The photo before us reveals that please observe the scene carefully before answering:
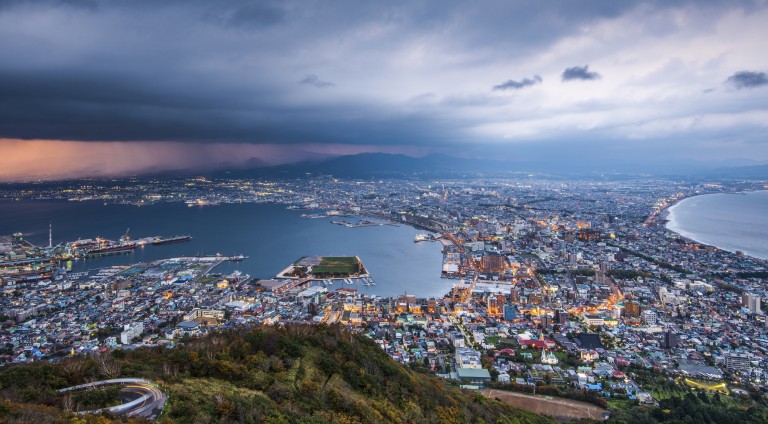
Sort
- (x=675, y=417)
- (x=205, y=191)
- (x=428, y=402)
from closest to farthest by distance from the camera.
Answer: (x=428, y=402) → (x=675, y=417) → (x=205, y=191)

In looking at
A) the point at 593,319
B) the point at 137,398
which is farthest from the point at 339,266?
the point at 137,398

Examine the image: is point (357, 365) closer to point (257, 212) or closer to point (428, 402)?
point (428, 402)

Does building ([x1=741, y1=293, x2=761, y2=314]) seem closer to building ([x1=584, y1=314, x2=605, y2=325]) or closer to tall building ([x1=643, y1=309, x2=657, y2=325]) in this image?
tall building ([x1=643, y1=309, x2=657, y2=325])

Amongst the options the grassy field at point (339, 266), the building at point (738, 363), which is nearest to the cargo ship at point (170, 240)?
the grassy field at point (339, 266)

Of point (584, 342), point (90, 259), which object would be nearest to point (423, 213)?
point (90, 259)

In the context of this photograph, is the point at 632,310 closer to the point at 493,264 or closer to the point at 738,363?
the point at 738,363

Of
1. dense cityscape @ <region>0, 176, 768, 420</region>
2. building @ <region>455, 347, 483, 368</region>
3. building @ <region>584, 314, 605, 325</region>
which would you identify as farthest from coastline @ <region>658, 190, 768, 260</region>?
building @ <region>455, 347, 483, 368</region>
